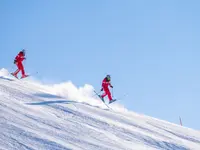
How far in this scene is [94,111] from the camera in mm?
17078

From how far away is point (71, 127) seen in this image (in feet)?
47.4

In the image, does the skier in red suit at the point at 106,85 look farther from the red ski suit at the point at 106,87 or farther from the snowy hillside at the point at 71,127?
the snowy hillside at the point at 71,127

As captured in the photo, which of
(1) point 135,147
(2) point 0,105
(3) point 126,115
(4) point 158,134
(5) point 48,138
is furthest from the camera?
(3) point 126,115

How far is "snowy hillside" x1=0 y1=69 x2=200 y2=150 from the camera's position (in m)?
13.0

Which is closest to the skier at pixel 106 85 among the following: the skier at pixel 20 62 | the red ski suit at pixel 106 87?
the red ski suit at pixel 106 87

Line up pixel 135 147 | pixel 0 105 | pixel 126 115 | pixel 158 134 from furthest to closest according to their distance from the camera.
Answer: pixel 126 115 < pixel 158 134 < pixel 0 105 < pixel 135 147

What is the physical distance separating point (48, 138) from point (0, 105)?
9.51 feet

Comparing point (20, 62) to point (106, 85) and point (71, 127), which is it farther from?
point (71, 127)

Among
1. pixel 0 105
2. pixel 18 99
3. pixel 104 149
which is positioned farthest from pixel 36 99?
pixel 104 149

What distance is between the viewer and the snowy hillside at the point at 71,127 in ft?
42.6

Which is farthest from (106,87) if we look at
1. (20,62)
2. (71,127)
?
(71,127)

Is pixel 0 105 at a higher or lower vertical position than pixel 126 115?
lower

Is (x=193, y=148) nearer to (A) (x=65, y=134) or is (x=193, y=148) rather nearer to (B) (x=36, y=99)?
(A) (x=65, y=134)

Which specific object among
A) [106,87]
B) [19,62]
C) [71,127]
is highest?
[19,62]
